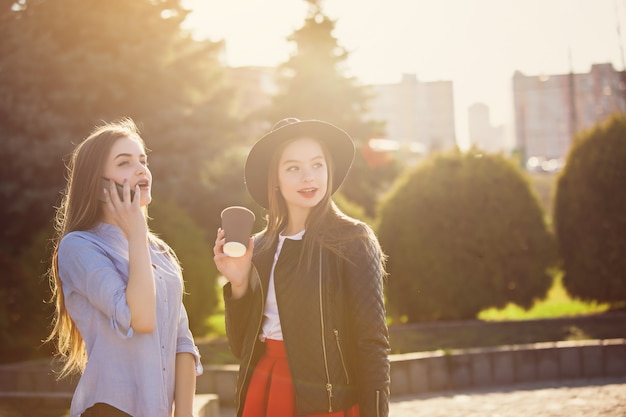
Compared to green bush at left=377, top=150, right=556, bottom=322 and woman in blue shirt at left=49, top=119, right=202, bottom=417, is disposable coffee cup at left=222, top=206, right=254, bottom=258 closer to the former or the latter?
woman in blue shirt at left=49, top=119, right=202, bottom=417

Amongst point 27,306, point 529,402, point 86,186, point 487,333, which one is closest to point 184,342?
point 86,186

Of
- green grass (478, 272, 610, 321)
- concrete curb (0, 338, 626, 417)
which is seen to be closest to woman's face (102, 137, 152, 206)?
concrete curb (0, 338, 626, 417)

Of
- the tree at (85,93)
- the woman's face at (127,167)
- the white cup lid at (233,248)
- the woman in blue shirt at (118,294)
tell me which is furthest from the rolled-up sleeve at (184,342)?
the tree at (85,93)

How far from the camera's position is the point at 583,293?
13.7 meters

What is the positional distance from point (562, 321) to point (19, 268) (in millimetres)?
8032

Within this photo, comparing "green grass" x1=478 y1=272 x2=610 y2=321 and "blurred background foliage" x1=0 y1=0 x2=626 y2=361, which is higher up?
"blurred background foliage" x1=0 y1=0 x2=626 y2=361

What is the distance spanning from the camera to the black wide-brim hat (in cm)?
396

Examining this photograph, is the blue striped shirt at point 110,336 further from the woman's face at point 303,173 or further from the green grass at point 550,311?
the green grass at point 550,311

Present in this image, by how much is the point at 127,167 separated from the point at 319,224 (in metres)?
0.99

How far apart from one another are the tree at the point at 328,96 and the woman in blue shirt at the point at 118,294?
27.8 metres

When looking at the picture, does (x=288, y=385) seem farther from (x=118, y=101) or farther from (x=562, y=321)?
(x=118, y=101)

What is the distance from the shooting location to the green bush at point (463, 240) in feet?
41.5

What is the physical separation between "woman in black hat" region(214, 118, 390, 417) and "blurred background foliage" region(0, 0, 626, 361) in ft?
21.4

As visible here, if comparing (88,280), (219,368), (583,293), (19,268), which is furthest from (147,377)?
(583,293)
